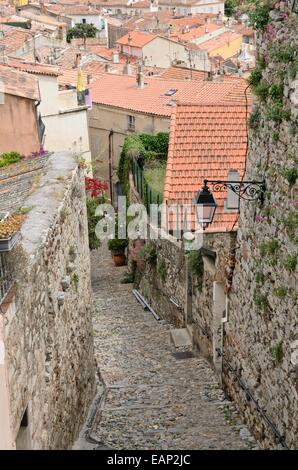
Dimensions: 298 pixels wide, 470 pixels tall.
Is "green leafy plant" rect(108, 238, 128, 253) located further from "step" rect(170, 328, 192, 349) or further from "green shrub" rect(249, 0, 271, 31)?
"green shrub" rect(249, 0, 271, 31)

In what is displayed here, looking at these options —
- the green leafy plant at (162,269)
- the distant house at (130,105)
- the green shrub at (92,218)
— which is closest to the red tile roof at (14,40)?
the distant house at (130,105)

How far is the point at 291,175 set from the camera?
27.7ft

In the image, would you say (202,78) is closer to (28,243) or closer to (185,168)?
(185,168)

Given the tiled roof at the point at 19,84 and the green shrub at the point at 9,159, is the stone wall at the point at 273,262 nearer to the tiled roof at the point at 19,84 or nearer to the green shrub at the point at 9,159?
the green shrub at the point at 9,159

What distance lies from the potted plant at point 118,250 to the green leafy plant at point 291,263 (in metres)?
17.7

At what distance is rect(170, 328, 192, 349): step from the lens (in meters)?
15.7

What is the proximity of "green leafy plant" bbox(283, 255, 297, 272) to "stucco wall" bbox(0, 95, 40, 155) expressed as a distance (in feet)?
36.2

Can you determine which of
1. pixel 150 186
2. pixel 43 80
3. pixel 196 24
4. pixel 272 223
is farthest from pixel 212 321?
pixel 196 24

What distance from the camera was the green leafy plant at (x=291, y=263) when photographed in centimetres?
844

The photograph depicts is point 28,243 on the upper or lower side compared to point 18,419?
upper

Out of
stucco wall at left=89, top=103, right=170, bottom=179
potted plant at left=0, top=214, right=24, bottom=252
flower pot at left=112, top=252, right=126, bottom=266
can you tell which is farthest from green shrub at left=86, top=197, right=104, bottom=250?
potted plant at left=0, top=214, right=24, bottom=252

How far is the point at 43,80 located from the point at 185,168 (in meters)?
14.8

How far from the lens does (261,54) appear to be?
970cm

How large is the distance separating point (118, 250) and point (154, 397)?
48.0 feet
